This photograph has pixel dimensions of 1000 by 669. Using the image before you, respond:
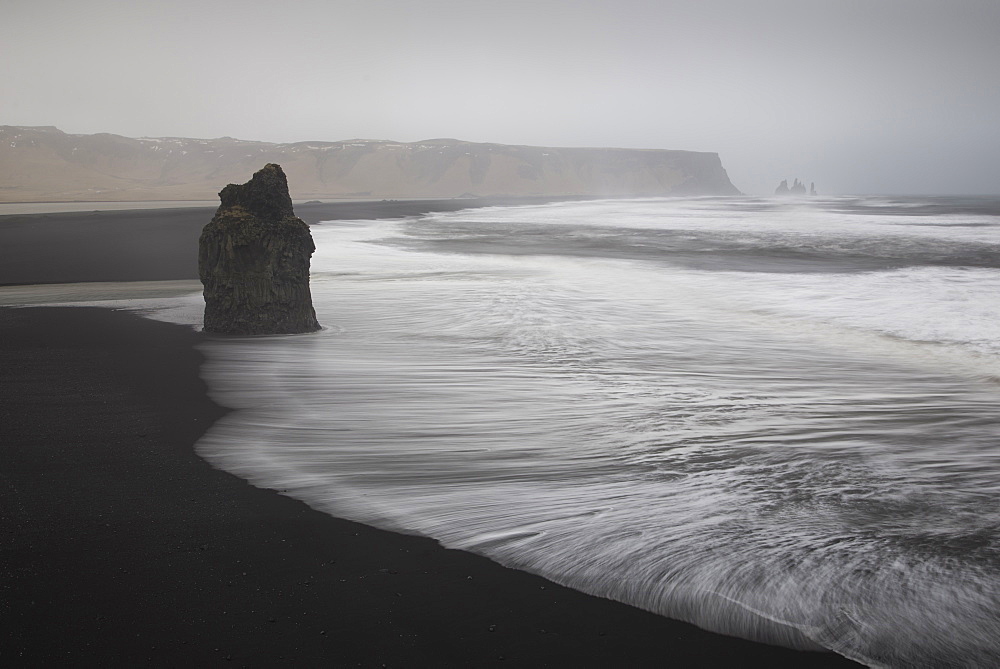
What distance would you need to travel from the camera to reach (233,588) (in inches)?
109

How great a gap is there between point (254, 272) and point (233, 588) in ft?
18.1

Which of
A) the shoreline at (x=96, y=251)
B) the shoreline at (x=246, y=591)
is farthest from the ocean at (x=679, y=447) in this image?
the shoreline at (x=96, y=251)

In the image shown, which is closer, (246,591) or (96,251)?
(246,591)

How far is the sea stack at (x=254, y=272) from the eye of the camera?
791cm

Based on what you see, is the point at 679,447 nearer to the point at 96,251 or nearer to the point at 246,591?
the point at 246,591

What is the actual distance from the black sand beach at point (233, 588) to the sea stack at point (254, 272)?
3.40 metres

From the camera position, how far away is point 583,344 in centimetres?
→ 820

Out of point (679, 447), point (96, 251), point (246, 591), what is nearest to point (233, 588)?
point (246, 591)

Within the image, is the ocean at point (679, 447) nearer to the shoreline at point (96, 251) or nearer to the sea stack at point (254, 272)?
the sea stack at point (254, 272)

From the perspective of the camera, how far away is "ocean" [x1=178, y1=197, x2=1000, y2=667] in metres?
2.99

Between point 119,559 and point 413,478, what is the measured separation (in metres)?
1.46

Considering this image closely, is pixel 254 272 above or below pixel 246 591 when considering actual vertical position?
above

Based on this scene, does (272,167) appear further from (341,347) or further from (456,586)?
(456,586)

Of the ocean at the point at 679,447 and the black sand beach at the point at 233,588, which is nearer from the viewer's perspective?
the black sand beach at the point at 233,588
